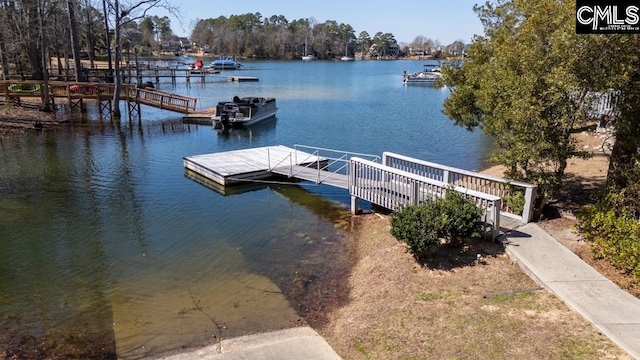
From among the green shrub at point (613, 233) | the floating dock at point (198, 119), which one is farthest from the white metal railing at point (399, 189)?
the floating dock at point (198, 119)

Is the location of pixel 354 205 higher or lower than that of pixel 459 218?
lower

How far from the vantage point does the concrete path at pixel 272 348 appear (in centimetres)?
654

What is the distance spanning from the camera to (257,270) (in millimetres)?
10055

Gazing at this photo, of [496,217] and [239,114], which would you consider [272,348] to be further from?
[239,114]

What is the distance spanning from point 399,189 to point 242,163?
7.91 m

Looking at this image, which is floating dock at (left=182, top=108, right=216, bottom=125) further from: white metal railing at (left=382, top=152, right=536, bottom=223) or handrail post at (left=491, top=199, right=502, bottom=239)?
handrail post at (left=491, top=199, right=502, bottom=239)

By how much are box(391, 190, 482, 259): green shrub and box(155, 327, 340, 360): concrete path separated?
2543 mm

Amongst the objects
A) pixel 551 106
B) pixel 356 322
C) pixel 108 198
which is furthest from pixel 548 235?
pixel 108 198

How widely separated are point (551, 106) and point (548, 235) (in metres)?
2.57

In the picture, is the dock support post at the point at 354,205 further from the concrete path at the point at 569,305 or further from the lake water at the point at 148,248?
the concrete path at the point at 569,305

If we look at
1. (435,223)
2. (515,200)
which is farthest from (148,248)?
(515,200)

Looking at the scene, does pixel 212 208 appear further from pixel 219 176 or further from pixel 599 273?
pixel 599 273

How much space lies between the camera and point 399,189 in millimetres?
12188

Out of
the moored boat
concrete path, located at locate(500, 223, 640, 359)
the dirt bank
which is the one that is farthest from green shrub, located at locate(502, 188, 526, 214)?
the moored boat
